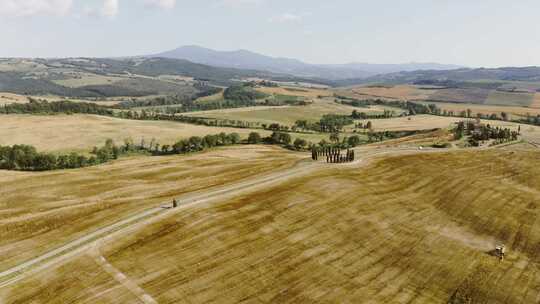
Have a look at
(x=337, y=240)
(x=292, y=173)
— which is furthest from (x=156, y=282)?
(x=292, y=173)

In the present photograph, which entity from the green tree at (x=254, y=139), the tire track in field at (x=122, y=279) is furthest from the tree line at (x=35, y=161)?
the tire track in field at (x=122, y=279)

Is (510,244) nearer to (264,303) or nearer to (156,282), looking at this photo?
(264,303)

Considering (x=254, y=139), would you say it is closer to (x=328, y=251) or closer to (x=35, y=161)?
(x=35, y=161)

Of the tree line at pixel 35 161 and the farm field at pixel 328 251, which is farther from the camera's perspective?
the tree line at pixel 35 161

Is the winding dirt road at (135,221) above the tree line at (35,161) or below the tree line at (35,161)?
above

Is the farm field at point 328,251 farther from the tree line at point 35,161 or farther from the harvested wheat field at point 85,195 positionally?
the tree line at point 35,161

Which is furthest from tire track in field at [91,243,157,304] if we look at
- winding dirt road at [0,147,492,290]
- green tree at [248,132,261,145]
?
green tree at [248,132,261,145]

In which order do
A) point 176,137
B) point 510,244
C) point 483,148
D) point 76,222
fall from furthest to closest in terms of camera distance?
point 176,137
point 483,148
point 510,244
point 76,222

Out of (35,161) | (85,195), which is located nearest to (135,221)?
(85,195)
